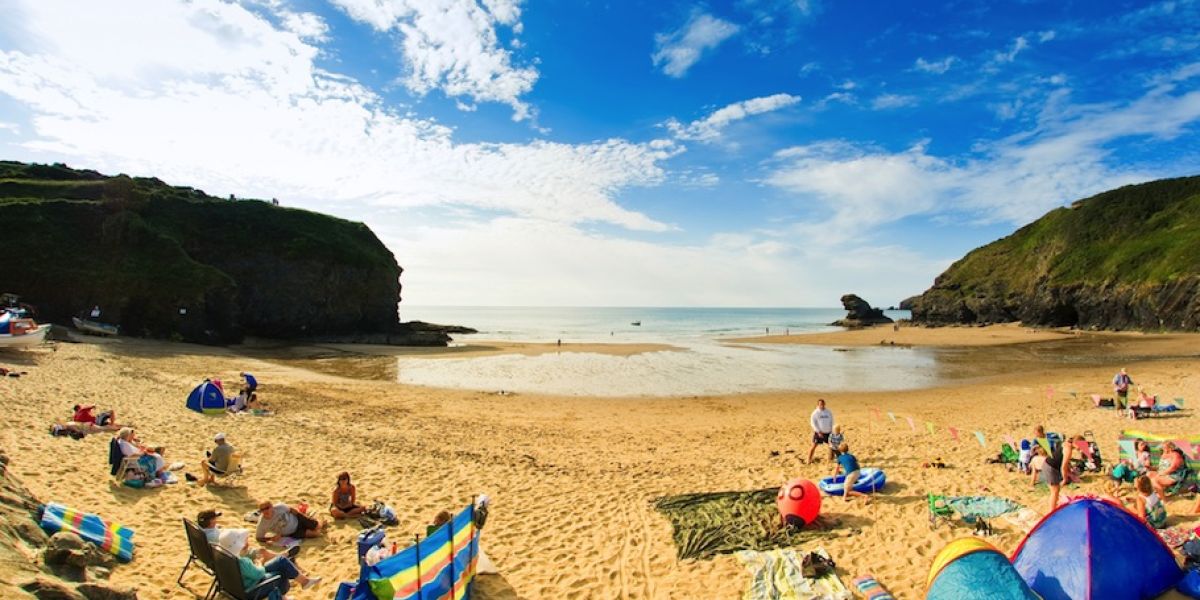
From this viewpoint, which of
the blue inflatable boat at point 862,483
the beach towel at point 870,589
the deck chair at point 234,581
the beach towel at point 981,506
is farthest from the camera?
the blue inflatable boat at point 862,483

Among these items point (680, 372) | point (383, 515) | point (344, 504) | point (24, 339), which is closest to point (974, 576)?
point (383, 515)

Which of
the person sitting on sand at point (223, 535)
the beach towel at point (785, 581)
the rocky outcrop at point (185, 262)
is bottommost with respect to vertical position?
the beach towel at point (785, 581)

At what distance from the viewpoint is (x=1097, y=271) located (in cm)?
6322

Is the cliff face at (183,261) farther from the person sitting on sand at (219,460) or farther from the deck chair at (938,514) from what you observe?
the deck chair at (938,514)

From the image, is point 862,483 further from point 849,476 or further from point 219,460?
point 219,460

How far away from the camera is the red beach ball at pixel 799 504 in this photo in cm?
881

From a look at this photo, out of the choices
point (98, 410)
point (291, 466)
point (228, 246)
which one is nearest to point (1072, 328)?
point (291, 466)

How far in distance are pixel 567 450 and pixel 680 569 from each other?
7198 mm

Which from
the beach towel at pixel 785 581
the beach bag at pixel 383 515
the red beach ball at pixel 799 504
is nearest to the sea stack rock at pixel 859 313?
the red beach ball at pixel 799 504

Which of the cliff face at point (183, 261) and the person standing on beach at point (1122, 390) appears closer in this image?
the person standing on beach at point (1122, 390)

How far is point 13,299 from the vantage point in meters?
27.3

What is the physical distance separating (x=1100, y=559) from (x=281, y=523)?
36.1ft

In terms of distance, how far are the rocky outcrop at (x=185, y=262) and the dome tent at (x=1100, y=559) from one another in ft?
161

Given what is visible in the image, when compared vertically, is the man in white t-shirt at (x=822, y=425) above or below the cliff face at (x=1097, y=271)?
below
